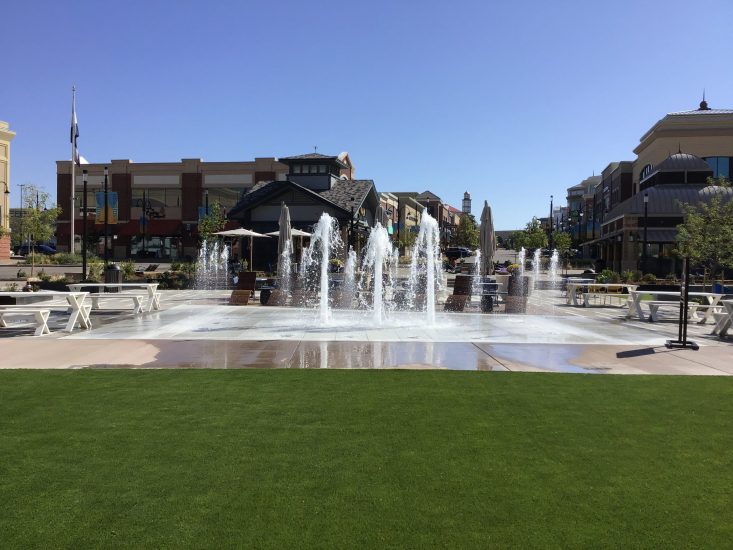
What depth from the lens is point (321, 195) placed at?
42.3 meters

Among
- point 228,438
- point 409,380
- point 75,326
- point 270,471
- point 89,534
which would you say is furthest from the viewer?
point 75,326

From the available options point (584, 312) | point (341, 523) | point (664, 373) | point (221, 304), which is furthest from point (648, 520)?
point (221, 304)

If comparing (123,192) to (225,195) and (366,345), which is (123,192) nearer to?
(225,195)

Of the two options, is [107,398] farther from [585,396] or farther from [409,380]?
[585,396]

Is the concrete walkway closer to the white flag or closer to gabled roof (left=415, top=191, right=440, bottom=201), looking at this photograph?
the white flag

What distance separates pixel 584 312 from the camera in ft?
59.7

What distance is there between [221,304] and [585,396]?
45.4 feet

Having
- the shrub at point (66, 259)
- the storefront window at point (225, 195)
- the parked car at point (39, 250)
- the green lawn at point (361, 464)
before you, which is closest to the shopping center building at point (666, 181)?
the green lawn at point (361, 464)

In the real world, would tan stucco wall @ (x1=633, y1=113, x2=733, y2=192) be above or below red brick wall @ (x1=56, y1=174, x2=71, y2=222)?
above

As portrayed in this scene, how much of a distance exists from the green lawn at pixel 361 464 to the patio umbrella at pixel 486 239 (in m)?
13.6

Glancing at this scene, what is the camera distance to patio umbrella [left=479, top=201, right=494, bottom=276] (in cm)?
2089

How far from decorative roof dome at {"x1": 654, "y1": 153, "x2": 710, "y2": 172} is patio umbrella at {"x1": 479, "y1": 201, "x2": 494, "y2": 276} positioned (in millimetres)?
32986

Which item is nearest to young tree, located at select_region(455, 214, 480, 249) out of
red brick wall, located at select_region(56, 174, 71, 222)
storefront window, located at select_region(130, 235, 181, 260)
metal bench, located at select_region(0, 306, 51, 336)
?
storefront window, located at select_region(130, 235, 181, 260)

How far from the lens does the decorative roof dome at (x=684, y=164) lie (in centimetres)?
4650
